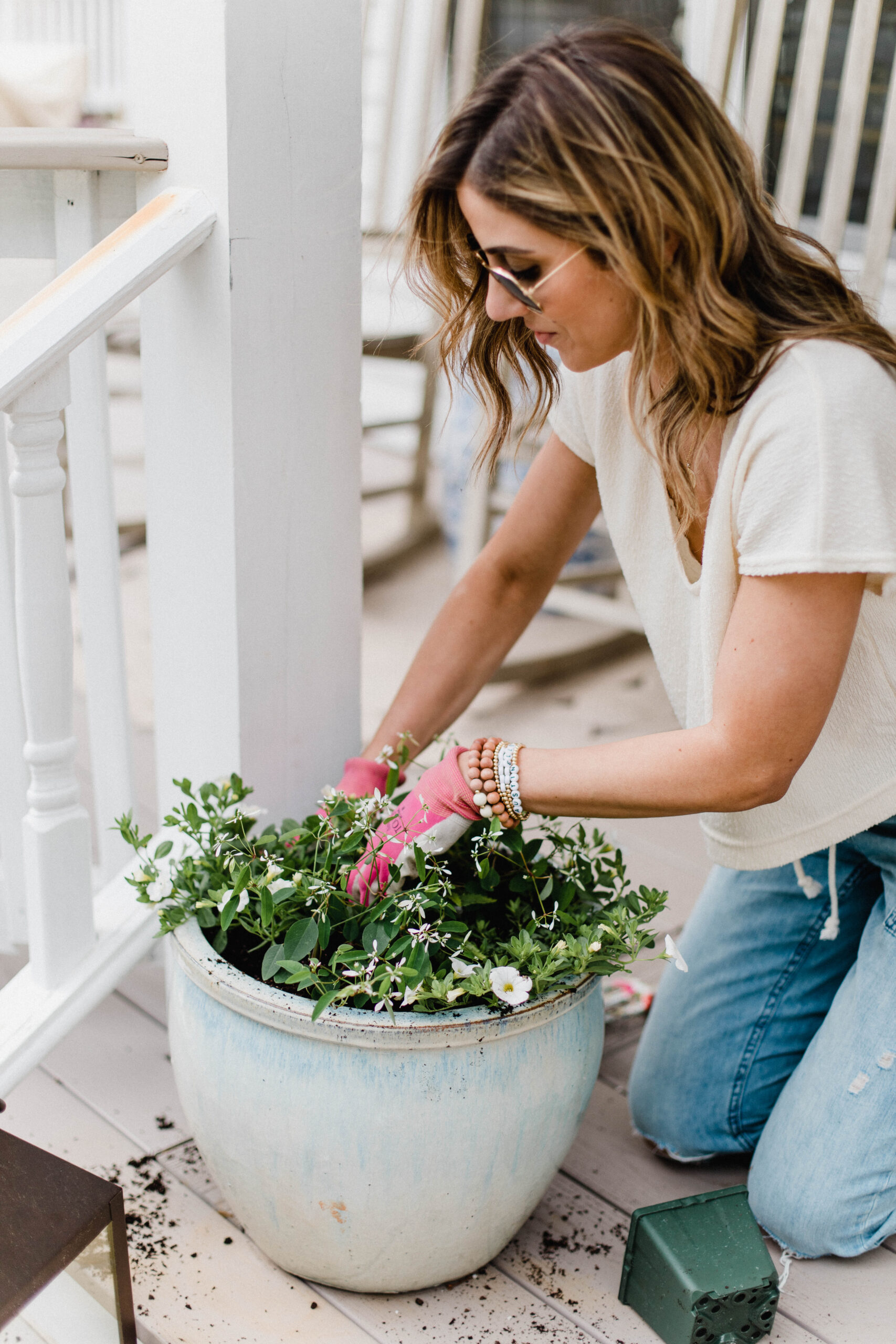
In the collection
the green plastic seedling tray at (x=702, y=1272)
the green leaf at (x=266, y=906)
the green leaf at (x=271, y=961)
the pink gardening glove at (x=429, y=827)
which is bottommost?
the green plastic seedling tray at (x=702, y=1272)

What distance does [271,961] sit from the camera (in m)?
1.09

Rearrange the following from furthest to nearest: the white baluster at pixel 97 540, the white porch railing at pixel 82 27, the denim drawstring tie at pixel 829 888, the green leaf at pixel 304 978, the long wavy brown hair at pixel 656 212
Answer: the white porch railing at pixel 82 27 < the denim drawstring tie at pixel 829 888 < the white baluster at pixel 97 540 < the green leaf at pixel 304 978 < the long wavy brown hair at pixel 656 212

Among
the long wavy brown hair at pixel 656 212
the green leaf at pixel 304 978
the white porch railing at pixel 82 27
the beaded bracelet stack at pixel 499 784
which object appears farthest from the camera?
the white porch railing at pixel 82 27

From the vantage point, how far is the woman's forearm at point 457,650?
140 cm

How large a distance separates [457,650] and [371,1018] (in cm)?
49

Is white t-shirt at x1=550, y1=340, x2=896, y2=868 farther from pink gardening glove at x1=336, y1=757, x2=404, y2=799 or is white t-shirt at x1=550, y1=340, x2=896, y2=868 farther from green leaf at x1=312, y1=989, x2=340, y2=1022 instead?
green leaf at x1=312, y1=989, x2=340, y2=1022

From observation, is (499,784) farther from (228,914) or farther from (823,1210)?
(823,1210)

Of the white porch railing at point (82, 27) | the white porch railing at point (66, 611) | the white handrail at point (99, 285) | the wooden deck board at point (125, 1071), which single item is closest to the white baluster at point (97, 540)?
the white porch railing at point (66, 611)

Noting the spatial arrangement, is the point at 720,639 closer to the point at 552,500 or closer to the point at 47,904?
the point at 552,500

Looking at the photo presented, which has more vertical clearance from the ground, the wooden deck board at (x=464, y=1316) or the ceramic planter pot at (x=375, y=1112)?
the ceramic planter pot at (x=375, y=1112)

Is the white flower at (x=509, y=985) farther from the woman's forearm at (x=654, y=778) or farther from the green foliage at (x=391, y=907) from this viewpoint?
the woman's forearm at (x=654, y=778)

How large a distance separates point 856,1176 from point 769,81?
1.86m

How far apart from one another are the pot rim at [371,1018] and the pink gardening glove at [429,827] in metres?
0.13

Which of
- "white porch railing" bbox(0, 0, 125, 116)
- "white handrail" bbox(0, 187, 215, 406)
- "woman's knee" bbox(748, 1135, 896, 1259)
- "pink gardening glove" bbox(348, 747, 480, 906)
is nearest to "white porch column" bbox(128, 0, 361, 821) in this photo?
"white handrail" bbox(0, 187, 215, 406)
